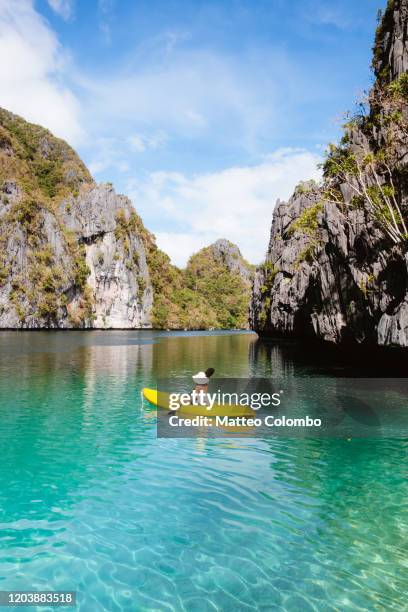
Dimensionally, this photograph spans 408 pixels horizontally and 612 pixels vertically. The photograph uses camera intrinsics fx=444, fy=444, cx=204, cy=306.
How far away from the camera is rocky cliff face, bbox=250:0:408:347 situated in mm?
22297

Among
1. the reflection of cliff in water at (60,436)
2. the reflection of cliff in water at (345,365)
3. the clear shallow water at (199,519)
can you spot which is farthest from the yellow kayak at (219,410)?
the reflection of cliff in water at (345,365)

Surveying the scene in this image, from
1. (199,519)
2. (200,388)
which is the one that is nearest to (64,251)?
(200,388)

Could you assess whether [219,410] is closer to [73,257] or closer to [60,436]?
[60,436]

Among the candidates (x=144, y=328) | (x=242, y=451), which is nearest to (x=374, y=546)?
(x=242, y=451)

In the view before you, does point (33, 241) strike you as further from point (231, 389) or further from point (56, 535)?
point (56, 535)

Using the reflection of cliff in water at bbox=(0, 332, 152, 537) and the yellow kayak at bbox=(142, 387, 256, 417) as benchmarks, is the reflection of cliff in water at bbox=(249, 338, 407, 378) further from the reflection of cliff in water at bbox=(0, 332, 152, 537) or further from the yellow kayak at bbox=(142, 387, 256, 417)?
the yellow kayak at bbox=(142, 387, 256, 417)

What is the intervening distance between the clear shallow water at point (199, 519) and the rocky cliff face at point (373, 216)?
11.3 meters

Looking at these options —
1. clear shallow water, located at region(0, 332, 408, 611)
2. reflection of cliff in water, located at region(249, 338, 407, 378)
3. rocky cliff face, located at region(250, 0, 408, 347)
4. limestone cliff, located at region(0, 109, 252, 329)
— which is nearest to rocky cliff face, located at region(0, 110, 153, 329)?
limestone cliff, located at region(0, 109, 252, 329)

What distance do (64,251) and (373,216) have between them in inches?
3993

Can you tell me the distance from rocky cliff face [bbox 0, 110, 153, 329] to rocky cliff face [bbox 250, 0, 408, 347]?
82.5 m

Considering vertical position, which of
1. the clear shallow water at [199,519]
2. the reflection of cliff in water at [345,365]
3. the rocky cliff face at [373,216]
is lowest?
the clear shallow water at [199,519]

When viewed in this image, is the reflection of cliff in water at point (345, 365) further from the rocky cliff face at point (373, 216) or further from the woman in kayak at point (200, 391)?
the woman in kayak at point (200, 391)

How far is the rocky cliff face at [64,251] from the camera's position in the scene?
331 feet

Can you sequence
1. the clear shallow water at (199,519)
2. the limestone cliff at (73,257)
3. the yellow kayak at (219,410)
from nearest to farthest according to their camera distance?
the clear shallow water at (199,519) → the yellow kayak at (219,410) → the limestone cliff at (73,257)
